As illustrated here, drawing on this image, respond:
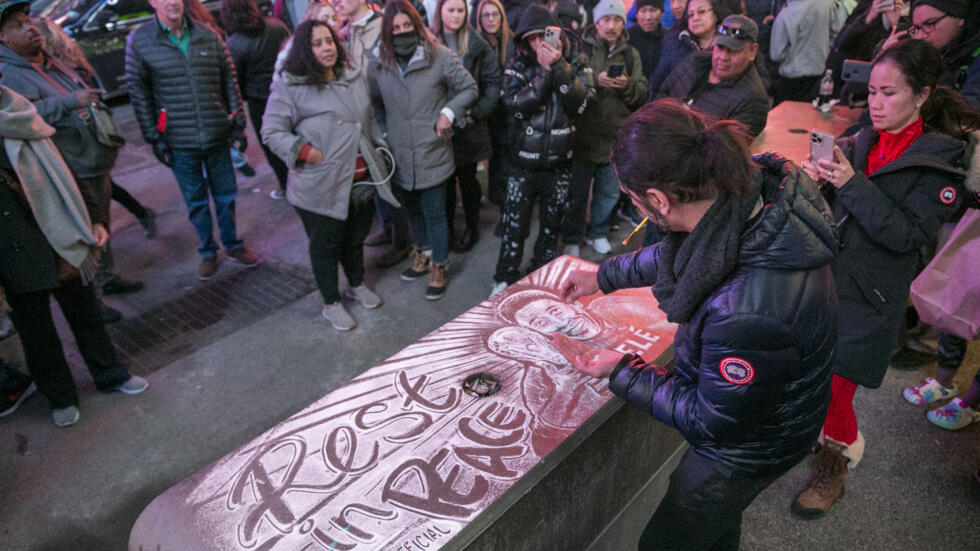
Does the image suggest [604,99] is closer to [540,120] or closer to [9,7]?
[540,120]

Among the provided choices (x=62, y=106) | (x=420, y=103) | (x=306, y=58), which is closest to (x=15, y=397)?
(x=62, y=106)

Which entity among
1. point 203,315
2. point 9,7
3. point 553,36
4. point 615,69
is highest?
point 9,7

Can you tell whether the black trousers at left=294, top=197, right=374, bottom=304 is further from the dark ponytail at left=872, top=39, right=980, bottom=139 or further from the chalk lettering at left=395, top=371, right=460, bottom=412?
the dark ponytail at left=872, top=39, right=980, bottom=139

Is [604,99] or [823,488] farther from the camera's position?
[604,99]

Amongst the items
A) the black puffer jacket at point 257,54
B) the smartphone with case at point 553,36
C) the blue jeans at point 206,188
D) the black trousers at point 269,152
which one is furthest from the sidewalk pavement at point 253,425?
the smartphone with case at point 553,36

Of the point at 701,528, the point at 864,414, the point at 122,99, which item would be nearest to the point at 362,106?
the point at 701,528

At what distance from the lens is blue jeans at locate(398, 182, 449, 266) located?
3.66m

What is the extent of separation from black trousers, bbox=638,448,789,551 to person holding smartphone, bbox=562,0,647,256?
2188mm

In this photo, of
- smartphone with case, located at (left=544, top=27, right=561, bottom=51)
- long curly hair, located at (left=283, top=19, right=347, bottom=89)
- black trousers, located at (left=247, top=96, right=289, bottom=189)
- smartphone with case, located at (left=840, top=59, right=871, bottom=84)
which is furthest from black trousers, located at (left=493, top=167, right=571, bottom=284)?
black trousers, located at (left=247, top=96, right=289, bottom=189)

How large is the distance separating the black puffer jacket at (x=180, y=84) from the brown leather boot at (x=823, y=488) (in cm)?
380

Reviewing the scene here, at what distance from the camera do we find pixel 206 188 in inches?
155

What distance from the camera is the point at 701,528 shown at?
1.57m

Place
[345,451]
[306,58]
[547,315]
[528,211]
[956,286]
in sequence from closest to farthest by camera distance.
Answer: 1. [345,451]
2. [547,315]
3. [956,286]
4. [306,58]
5. [528,211]

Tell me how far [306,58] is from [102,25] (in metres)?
5.94
